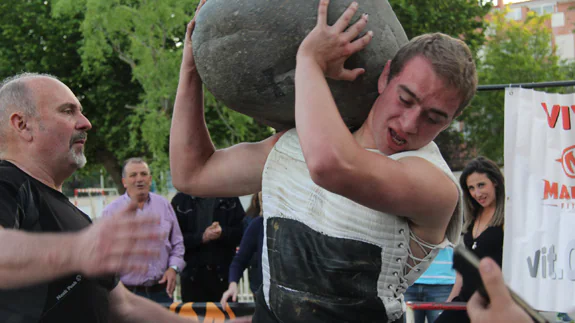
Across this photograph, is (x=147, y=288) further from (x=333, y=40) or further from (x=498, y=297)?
(x=498, y=297)

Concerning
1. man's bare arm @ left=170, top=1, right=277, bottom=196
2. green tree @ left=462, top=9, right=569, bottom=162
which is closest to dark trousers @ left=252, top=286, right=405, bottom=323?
man's bare arm @ left=170, top=1, right=277, bottom=196

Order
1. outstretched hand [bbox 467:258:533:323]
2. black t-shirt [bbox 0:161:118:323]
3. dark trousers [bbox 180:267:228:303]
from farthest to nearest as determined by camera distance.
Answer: dark trousers [bbox 180:267:228:303]
black t-shirt [bbox 0:161:118:323]
outstretched hand [bbox 467:258:533:323]

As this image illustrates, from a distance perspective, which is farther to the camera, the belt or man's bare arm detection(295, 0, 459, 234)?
the belt

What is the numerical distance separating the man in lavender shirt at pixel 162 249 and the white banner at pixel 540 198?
10.4 ft

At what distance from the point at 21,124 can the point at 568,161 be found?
13.2ft

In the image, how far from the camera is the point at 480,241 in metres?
5.30

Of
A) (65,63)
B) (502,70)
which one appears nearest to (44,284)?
(65,63)

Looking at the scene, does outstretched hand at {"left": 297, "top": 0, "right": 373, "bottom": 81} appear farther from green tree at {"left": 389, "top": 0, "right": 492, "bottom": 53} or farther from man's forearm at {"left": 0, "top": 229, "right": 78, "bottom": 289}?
green tree at {"left": 389, "top": 0, "right": 492, "bottom": 53}

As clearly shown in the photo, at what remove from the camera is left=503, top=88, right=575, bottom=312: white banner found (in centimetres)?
470

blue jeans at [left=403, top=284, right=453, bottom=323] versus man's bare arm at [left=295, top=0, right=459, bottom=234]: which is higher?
man's bare arm at [left=295, top=0, right=459, bottom=234]

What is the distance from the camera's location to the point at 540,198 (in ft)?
15.7

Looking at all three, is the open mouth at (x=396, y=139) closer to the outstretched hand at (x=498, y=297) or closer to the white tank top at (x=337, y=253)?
the white tank top at (x=337, y=253)

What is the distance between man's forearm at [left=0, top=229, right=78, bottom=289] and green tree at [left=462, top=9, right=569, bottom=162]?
85.1ft

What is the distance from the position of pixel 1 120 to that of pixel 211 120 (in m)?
14.6
